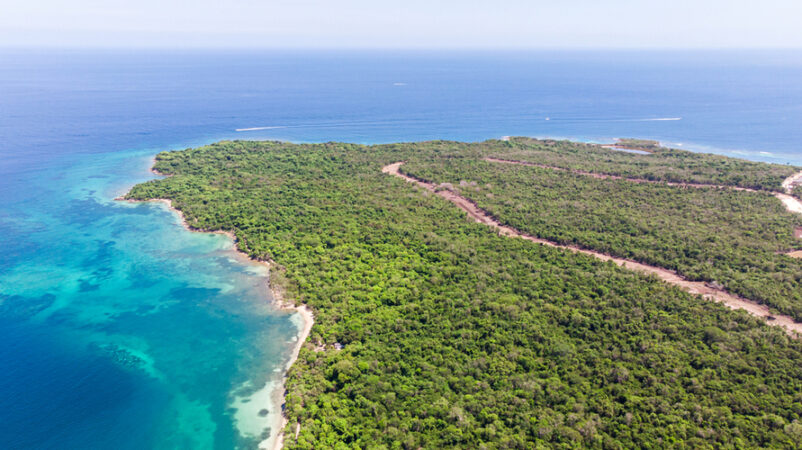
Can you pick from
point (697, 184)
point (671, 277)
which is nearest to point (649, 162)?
point (697, 184)

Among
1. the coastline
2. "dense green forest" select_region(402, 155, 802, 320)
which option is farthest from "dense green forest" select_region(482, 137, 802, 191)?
the coastline

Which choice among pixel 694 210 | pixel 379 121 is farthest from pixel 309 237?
pixel 379 121

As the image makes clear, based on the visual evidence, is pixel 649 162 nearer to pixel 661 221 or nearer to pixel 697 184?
pixel 697 184

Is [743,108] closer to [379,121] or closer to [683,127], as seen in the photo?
[683,127]

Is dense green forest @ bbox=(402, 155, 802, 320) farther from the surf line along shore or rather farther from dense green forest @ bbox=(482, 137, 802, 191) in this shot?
dense green forest @ bbox=(482, 137, 802, 191)

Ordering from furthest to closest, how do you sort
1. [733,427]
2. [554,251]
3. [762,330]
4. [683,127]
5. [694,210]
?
[683,127] < [694,210] < [554,251] < [762,330] < [733,427]
